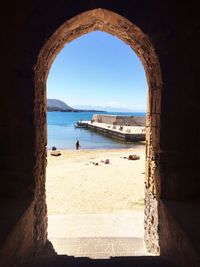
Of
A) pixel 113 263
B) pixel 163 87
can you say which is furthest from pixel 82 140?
pixel 113 263

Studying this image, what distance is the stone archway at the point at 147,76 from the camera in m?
4.02

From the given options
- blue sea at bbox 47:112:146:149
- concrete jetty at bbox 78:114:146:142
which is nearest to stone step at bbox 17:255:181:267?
blue sea at bbox 47:112:146:149

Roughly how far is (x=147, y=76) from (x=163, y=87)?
37.8 inches

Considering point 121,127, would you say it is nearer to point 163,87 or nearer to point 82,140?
point 82,140

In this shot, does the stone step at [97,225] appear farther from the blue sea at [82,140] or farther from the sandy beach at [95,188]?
the blue sea at [82,140]

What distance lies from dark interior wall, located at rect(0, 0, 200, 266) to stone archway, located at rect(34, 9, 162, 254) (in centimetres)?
11

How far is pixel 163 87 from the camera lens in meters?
3.97

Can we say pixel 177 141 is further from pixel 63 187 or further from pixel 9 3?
pixel 63 187

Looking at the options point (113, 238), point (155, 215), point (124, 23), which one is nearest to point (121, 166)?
point (113, 238)

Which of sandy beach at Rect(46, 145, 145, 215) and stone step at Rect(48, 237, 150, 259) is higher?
stone step at Rect(48, 237, 150, 259)

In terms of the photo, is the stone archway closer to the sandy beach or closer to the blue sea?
the sandy beach

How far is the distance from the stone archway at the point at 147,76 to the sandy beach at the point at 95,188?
9.60 feet

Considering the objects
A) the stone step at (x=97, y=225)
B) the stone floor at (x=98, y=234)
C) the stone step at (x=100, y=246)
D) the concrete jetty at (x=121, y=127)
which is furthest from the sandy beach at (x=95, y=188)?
the concrete jetty at (x=121, y=127)

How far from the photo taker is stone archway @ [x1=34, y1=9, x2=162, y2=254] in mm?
4020
